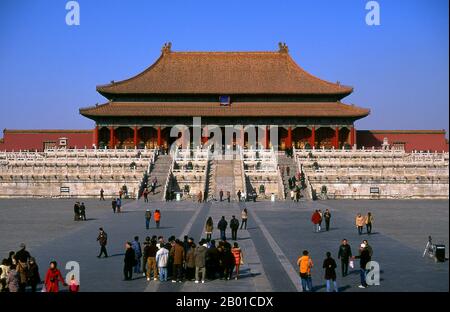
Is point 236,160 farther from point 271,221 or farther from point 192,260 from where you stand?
point 192,260

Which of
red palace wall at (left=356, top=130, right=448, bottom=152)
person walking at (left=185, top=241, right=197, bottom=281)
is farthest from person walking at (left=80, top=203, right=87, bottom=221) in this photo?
red palace wall at (left=356, top=130, right=448, bottom=152)

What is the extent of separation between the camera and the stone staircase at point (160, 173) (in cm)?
4062

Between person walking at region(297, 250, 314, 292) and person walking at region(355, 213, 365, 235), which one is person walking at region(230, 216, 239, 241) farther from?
person walking at region(297, 250, 314, 292)

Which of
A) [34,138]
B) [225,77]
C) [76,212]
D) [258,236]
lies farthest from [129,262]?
[225,77]

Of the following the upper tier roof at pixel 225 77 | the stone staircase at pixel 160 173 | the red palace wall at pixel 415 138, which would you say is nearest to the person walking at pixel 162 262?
the stone staircase at pixel 160 173

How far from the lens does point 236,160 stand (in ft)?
158

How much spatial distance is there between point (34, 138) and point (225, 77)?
2323 centimetres

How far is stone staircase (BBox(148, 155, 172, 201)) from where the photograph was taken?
4062 centimetres

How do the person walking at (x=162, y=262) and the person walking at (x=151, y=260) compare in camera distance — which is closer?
the person walking at (x=162, y=262)

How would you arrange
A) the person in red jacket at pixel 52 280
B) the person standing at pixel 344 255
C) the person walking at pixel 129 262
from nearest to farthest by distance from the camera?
the person in red jacket at pixel 52 280
the person walking at pixel 129 262
the person standing at pixel 344 255

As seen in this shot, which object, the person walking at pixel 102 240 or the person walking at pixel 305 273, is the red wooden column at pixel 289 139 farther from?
the person walking at pixel 305 273

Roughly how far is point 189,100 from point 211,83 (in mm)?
3679

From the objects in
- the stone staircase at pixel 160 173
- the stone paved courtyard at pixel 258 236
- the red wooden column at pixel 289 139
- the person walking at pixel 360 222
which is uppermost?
the red wooden column at pixel 289 139

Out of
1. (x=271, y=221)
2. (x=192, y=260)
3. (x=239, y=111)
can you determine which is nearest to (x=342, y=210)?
(x=271, y=221)
